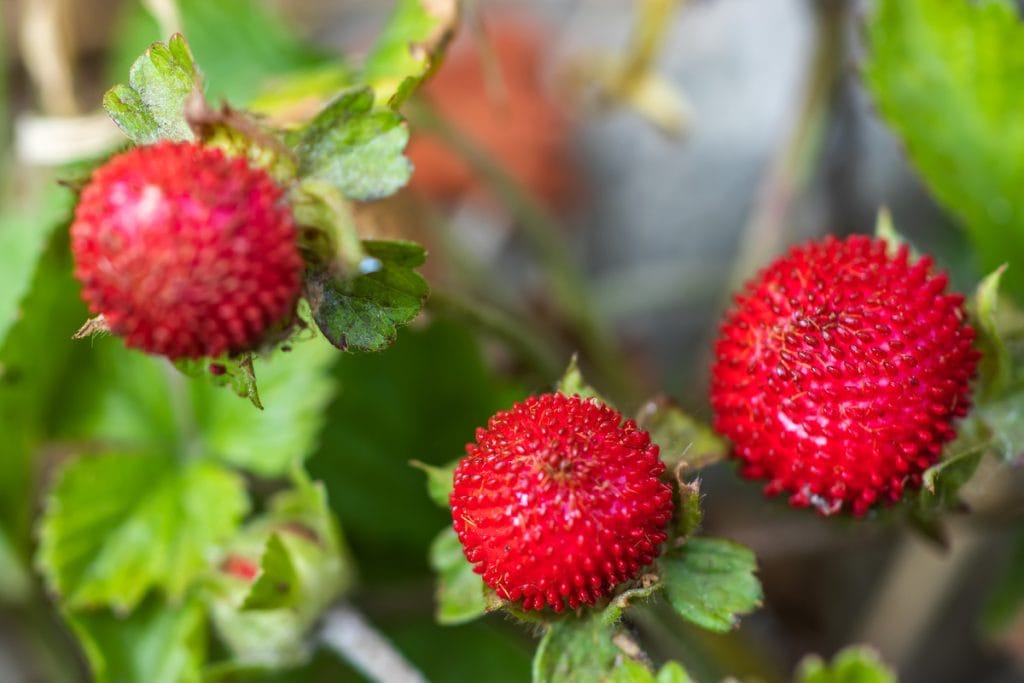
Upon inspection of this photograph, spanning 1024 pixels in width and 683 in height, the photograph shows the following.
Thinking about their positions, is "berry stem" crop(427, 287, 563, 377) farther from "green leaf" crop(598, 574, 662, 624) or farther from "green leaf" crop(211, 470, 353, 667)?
"green leaf" crop(598, 574, 662, 624)

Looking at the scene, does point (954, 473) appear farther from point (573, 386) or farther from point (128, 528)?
point (128, 528)

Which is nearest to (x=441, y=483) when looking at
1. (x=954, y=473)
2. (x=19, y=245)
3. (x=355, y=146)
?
(x=355, y=146)

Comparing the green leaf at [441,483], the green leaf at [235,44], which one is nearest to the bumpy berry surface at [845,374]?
the green leaf at [441,483]

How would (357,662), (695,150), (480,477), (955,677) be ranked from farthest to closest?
(695,150) < (955,677) < (357,662) < (480,477)

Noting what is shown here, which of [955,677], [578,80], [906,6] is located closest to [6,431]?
[578,80]

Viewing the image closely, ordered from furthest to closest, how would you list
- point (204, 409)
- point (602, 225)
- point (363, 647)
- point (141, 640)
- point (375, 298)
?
point (602, 225) → point (204, 409) → point (141, 640) → point (363, 647) → point (375, 298)

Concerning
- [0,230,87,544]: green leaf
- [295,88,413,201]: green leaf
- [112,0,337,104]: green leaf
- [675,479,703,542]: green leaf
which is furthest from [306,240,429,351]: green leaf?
[112,0,337,104]: green leaf

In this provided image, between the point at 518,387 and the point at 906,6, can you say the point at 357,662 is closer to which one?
the point at 518,387
